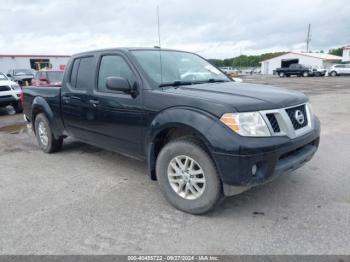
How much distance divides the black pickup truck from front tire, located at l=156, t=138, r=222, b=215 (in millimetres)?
10

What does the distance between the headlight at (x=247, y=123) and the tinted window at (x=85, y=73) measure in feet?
7.60

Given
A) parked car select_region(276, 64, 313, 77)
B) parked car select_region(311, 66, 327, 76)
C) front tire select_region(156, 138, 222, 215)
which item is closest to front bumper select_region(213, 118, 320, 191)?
front tire select_region(156, 138, 222, 215)

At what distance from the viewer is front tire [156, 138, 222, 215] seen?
3.04 metres

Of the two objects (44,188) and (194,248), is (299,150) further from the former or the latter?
(44,188)

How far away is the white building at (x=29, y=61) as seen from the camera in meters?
29.6

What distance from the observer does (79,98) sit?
178 inches

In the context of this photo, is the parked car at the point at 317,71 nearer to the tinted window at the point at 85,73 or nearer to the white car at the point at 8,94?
the white car at the point at 8,94

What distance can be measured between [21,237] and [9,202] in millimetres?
917

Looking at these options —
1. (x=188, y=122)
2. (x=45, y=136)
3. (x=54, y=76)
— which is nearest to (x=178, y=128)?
(x=188, y=122)

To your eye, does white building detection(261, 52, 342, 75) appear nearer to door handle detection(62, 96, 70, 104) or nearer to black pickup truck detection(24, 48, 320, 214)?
door handle detection(62, 96, 70, 104)

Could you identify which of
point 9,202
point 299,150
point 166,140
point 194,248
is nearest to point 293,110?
point 299,150

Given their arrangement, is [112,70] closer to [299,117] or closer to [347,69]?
[299,117]

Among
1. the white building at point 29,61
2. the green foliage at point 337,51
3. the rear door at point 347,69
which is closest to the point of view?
the white building at point 29,61

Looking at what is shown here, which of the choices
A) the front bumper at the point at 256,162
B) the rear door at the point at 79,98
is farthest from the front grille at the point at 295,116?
the rear door at the point at 79,98
